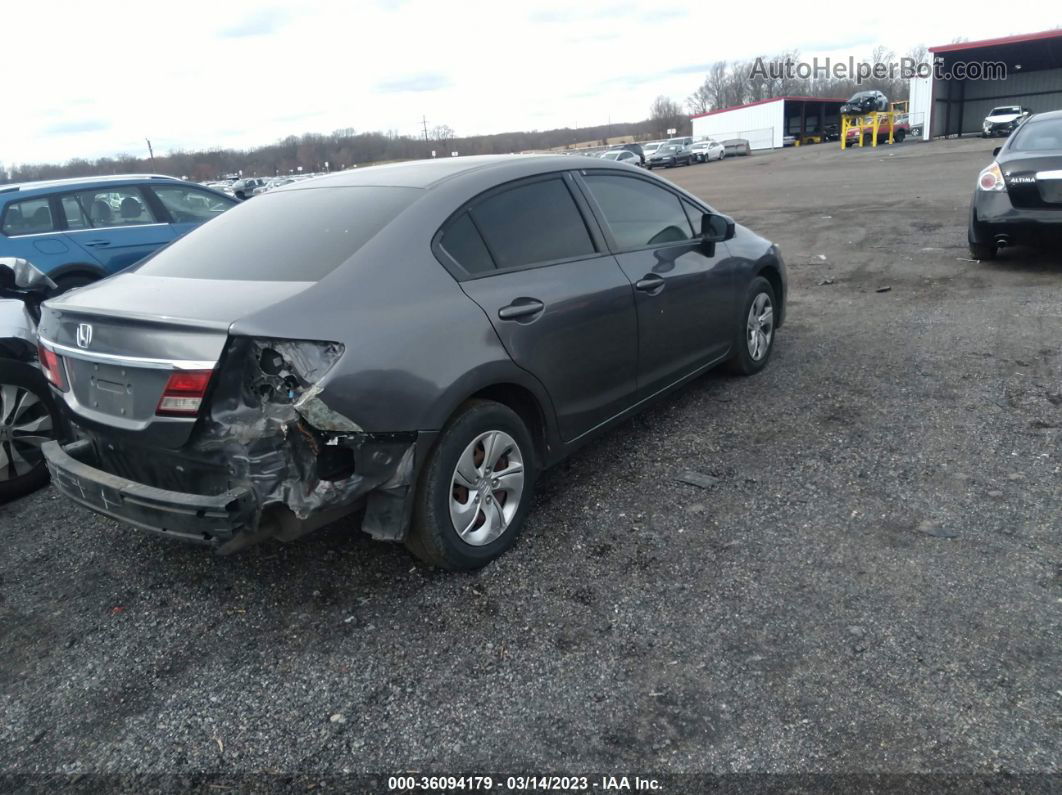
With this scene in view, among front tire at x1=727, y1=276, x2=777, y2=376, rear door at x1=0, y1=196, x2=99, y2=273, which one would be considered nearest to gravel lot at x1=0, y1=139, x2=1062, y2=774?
front tire at x1=727, y1=276, x2=777, y2=376

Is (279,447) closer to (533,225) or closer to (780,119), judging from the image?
(533,225)

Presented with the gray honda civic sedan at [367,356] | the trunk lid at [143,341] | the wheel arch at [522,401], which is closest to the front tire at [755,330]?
the gray honda civic sedan at [367,356]

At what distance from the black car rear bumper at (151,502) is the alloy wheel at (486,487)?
0.84 metres

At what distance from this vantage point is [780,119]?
56.8 meters

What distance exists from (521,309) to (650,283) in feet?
3.66

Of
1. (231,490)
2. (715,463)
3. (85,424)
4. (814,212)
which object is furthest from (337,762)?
(814,212)

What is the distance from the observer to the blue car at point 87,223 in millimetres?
7844

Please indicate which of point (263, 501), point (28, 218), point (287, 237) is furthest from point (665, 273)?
point (28, 218)

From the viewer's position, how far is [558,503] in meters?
4.00

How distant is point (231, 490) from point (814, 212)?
1445 centimetres

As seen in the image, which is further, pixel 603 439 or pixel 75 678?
pixel 603 439

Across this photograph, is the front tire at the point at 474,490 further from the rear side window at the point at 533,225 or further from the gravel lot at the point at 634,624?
the rear side window at the point at 533,225

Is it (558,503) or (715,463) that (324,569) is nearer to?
(558,503)

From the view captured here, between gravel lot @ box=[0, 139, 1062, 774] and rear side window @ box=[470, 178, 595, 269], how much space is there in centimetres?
124
